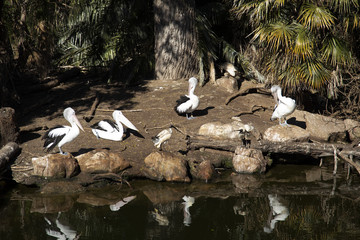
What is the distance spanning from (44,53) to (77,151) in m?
4.30

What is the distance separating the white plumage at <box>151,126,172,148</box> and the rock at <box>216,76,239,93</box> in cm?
356

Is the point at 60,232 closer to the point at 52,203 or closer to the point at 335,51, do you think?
the point at 52,203

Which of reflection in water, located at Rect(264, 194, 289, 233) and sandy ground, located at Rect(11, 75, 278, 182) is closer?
reflection in water, located at Rect(264, 194, 289, 233)

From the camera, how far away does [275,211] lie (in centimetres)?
756

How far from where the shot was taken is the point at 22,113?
11.3 meters

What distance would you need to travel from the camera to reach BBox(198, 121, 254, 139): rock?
387 inches

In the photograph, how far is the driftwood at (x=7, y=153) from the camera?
27.5 ft

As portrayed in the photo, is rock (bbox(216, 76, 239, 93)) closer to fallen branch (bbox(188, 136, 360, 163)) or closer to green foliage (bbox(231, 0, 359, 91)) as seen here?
green foliage (bbox(231, 0, 359, 91))

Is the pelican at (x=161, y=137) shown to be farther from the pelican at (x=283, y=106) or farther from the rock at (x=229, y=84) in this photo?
the rock at (x=229, y=84)

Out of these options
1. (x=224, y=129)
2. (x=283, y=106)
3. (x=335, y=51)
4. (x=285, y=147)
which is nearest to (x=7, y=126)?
(x=224, y=129)

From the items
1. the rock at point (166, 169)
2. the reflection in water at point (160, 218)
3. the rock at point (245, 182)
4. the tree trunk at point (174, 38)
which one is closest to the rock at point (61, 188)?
the rock at point (166, 169)

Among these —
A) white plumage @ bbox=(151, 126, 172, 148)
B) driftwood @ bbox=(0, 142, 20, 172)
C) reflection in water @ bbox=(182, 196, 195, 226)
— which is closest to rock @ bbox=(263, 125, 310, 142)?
white plumage @ bbox=(151, 126, 172, 148)

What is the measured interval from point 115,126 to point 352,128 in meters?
5.34

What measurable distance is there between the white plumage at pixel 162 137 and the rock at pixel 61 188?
196cm
